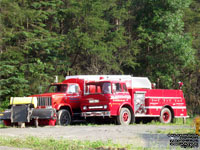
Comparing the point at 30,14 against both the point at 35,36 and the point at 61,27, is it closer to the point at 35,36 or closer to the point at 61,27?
the point at 35,36

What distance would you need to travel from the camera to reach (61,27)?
38.3 meters

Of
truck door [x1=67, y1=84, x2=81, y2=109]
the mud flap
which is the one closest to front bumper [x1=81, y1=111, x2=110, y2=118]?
truck door [x1=67, y1=84, x2=81, y2=109]

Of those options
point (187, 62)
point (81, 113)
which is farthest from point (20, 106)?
point (187, 62)

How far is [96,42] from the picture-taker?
37031mm

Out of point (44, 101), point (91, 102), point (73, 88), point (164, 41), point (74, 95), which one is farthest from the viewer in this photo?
point (164, 41)

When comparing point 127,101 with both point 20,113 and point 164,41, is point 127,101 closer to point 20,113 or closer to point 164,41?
point 20,113

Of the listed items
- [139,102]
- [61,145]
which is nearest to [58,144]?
[61,145]

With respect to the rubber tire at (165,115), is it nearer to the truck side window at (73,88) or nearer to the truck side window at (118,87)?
the truck side window at (118,87)

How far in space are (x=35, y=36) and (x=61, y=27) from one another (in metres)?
3.97

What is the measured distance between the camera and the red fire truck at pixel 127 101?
20969 mm

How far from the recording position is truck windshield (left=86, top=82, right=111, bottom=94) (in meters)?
21.2

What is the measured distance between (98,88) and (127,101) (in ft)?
5.44

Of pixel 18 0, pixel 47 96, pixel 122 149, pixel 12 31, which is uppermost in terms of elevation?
pixel 18 0

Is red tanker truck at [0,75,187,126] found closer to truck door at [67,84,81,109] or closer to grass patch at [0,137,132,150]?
truck door at [67,84,81,109]
